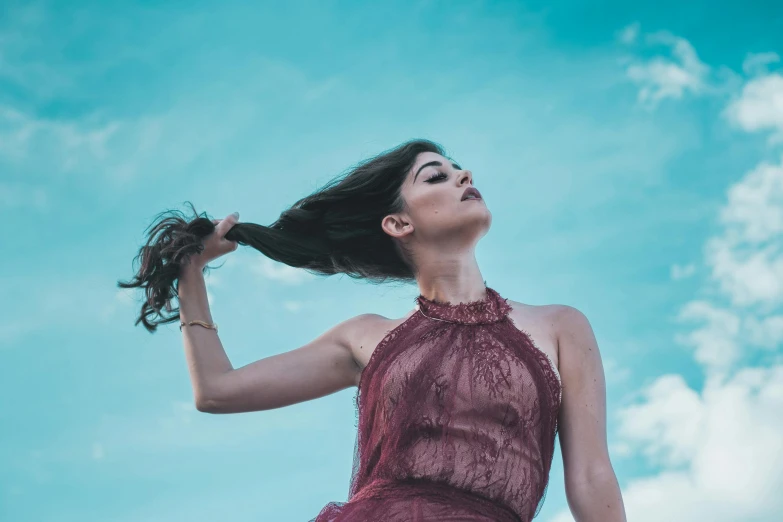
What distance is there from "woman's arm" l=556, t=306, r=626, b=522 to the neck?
35cm

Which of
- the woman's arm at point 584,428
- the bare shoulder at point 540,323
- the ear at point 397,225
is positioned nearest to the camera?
the woman's arm at point 584,428

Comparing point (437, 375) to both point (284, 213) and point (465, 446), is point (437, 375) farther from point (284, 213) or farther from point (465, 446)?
point (284, 213)

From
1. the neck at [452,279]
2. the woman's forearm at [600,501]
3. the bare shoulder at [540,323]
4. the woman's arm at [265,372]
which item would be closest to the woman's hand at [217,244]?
the woman's arm at [265,372]

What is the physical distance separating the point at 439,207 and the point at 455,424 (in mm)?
969

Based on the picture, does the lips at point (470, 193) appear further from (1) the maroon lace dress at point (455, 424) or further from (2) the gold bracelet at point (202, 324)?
(2) the gold bracelet at point (202, 324)

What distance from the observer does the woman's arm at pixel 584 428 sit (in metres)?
3.37

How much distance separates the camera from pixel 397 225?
13.4 ft

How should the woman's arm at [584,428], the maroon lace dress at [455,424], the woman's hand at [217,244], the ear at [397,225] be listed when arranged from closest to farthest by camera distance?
the maroon lace dress at [455,424], the woman's arm at [584,428], the ear at [397,225], the woman's hand at [217,244]

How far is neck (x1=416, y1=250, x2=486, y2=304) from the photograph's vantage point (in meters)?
3.82

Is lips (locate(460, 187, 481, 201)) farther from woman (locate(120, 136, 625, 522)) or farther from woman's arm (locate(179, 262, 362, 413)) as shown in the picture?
woman's arm (locate(179, 262, 362, 413))

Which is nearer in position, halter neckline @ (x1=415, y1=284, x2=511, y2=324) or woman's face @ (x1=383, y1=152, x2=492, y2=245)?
halter neckline @ (x1=415, y1=284, x2=511, y2=324)

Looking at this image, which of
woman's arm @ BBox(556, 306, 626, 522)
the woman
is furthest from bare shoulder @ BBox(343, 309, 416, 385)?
woman's arm @ BBox(556, 306, 626, 522)

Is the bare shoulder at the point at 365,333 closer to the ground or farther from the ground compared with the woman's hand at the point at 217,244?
closer to the ground

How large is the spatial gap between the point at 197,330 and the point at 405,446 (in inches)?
43.1
